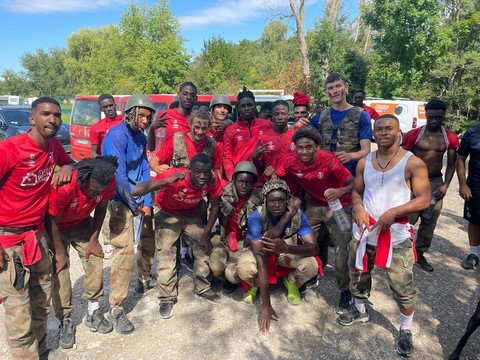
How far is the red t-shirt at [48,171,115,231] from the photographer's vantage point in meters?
2.73

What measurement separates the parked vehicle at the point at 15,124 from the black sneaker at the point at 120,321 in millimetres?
8068

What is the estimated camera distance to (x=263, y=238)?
3.28m

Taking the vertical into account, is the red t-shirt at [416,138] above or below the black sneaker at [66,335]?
above

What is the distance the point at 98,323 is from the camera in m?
3.21

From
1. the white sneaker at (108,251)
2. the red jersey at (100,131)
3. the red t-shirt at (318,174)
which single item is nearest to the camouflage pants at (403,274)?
the red t-shirt at (318,174)

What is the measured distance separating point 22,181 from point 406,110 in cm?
1615

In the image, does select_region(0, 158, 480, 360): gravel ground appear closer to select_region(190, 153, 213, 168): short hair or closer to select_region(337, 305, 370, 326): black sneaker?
select_region(337, 305, 370, 326): black sneaker

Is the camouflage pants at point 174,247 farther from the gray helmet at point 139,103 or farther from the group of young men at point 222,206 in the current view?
the gray helmet at point 139,103

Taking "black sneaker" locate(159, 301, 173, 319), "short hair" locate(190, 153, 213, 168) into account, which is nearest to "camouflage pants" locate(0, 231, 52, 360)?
"black sneaker" locate(159, 301, 173, 319)

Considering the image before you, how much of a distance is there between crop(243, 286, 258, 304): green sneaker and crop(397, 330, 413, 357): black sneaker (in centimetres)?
145

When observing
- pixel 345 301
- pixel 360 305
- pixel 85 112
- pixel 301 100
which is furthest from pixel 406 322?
pixel 85 112

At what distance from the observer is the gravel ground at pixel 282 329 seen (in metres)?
2.96

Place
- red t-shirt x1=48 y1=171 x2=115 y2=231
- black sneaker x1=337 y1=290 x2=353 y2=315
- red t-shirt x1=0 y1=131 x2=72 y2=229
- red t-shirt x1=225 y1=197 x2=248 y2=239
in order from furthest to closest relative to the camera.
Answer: red t-shirt x1=225 y1=197 x2=248 y2=239 → black sneaker x1=337 y1=290 x2=353 y2=315 → red t-shirt x1=48 y1=171 x2=115 y2=231 → red t-shirt x1=0 y1=131 x2=72 y2=229

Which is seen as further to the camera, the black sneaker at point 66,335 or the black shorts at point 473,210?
the black shorts at point 473,210
